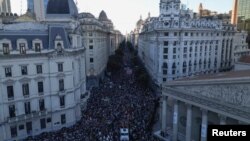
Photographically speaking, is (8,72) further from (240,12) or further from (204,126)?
(240,12)

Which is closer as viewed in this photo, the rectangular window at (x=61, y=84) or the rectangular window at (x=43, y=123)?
the rectangular window at (x=43, y=123)

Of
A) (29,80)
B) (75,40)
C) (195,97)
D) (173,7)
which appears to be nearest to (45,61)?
(29,80)

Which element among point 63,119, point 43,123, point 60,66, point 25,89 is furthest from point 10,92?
point 63,119

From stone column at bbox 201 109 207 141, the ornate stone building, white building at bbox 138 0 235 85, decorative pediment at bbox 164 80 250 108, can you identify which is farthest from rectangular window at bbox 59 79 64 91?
white building at bbox 138 0 235 85

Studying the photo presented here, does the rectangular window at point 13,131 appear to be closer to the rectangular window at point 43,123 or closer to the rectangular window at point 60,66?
the rectangular window at point 43,123

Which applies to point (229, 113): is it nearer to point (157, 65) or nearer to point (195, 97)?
point (195, 97)

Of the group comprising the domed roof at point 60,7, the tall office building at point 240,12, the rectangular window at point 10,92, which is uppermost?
the tall office building at point 240,12

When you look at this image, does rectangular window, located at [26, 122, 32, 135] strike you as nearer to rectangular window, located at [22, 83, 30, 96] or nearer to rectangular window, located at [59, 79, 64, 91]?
rectangular window, located at [22, 83, 30, 96]

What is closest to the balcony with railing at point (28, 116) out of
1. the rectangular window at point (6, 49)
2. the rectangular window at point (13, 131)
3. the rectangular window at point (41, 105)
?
the rectangular window at point (41, 105)
